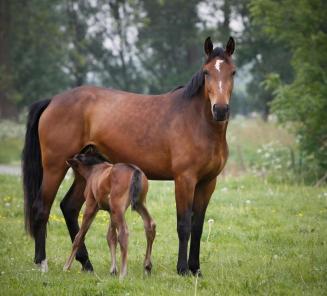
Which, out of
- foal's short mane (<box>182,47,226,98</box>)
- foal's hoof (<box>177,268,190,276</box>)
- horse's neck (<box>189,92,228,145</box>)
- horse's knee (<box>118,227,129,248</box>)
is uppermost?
foal's short mane (<box>182,47,226,98</box>)

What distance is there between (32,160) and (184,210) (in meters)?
2.26

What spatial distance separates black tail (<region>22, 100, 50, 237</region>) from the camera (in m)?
7.64

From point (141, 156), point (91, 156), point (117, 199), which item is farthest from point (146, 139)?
point (117, 199)

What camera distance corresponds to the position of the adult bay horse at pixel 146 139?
6715mm

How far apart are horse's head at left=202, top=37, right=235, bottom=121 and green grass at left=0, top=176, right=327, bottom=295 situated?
5.96ft

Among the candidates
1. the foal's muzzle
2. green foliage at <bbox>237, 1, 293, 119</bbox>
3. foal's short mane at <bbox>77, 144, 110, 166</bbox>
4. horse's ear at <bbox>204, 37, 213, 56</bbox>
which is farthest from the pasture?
green foliage at <bbox>237, 1, 293, 119</bbox>

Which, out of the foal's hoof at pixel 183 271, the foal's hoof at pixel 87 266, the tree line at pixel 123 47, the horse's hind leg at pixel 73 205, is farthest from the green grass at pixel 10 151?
the foal's hoof at pixel 183 271

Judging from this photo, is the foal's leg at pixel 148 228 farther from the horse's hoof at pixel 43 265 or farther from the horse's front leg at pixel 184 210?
the horse's hoof at pixel 43 265

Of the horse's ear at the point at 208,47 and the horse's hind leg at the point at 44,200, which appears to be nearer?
the horse's ear at the point at 208,47

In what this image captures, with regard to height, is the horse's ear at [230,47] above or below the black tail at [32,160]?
above

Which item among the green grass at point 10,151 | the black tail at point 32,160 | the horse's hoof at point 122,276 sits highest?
the black tail at point 32,160

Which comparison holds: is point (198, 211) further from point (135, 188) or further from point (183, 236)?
point (135, 188)

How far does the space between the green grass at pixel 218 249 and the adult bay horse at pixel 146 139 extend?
0.47 meters

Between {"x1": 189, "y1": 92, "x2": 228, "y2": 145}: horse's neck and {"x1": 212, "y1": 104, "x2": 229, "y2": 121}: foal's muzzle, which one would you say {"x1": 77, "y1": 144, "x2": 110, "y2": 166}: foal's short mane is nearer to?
{"x1": 189, "y1": 92, "x2": 228, "y2": 145}: horse's neck
